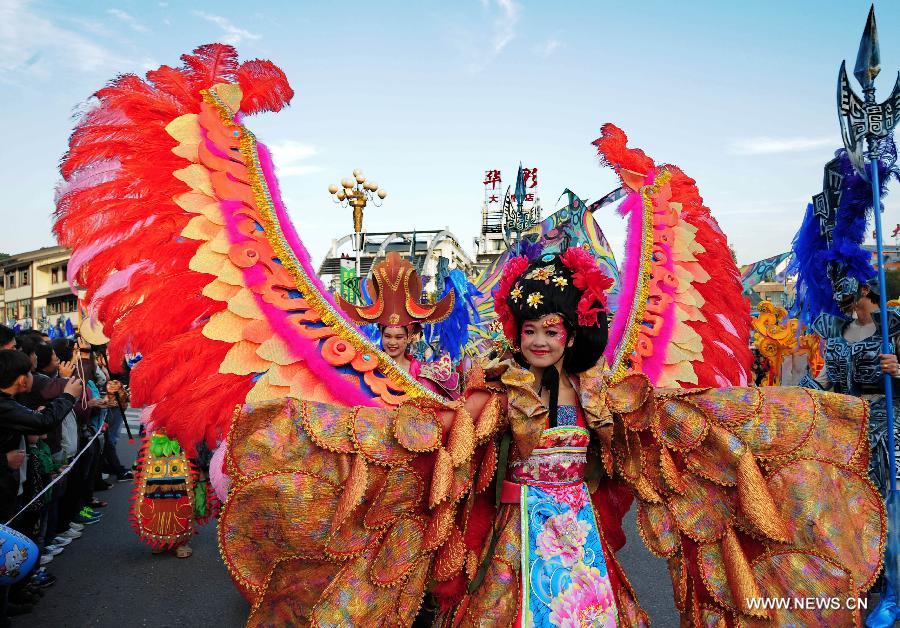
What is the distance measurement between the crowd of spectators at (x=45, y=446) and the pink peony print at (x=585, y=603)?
2957 millimetres

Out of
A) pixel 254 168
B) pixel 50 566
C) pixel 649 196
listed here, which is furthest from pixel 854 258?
pixel 50 566

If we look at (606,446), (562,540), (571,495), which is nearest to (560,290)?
(606,446)

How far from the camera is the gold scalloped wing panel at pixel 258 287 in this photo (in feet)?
9.51

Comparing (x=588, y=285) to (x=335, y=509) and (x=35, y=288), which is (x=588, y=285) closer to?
(x=335, y=509)

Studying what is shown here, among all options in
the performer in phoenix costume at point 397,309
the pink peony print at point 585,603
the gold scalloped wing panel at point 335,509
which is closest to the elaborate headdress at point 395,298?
the performer in phoenix costume at point 397,309

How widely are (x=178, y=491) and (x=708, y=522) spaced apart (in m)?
3.60

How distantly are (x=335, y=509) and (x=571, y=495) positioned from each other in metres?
0.77

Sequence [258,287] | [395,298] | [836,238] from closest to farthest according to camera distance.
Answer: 1. [258,287]
2. [836,238]
3. [395,298]

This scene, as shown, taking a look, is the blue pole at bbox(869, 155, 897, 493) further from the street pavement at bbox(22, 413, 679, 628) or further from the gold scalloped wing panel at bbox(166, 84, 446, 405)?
the gold scalloped wing panel at bbox(166, 84, 446, 405)

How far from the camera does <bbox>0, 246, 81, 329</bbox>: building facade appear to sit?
39.2 meters

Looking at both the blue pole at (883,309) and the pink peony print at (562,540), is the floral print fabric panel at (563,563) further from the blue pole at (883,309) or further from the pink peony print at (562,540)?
the blue pole at (883,309)

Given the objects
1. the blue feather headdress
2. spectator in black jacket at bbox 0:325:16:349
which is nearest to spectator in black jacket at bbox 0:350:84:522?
spectator in black jacket at bbox 0:325:16:349

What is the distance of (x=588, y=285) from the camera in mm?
2184

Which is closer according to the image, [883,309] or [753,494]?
[753,494]
